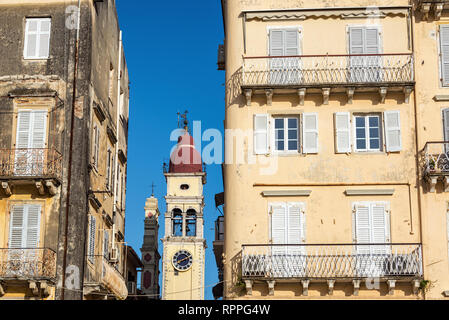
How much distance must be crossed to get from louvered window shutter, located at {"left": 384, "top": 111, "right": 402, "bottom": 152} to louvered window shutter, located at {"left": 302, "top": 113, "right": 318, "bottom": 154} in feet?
7.42

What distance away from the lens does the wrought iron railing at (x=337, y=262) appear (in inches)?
1093

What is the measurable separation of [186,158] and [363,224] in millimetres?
59826

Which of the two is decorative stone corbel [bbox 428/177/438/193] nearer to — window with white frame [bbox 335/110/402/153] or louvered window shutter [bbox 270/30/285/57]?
window with white frame [bbox 335/110/402/153]

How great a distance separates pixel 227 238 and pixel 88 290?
530 centimetres

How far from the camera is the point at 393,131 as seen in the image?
2938cm

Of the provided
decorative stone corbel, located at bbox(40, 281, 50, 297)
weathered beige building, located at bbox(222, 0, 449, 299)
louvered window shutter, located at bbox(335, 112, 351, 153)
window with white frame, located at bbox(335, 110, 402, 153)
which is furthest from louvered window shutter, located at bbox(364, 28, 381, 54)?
decorative stone corbel, located at bbox(40, 281, 50, 297)

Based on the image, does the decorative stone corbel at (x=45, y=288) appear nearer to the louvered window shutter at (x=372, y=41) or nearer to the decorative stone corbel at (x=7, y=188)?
the decorative stone corbel at (x=7, y=188)

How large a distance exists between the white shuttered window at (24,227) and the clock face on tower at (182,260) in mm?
55817

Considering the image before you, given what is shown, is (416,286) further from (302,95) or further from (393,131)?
(302,95)

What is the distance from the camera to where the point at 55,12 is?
32.7 m

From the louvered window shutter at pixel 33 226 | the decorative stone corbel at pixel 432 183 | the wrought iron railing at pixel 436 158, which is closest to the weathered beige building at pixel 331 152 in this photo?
the wrought iron railing at pixel 436 158
